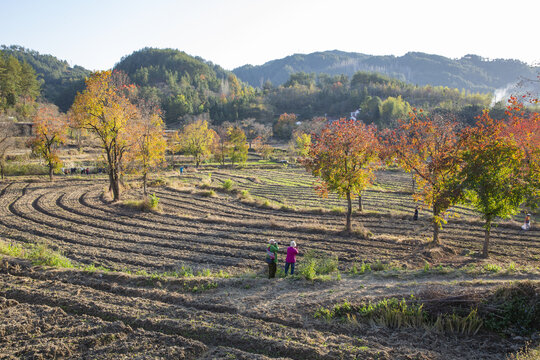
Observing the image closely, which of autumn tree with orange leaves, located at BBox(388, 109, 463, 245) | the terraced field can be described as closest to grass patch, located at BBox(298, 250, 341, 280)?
autumn tree with orange leaves, located at BBox(388, 109, 463, 245)

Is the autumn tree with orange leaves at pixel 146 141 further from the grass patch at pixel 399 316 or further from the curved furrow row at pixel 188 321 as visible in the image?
the grass patch at pixel 399 316

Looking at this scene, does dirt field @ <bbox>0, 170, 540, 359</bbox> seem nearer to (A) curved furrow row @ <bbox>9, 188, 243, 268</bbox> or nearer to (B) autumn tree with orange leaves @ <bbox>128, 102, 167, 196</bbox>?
(A) curved furrow row @ <bbox>9, 188, 243, 268</bbox>

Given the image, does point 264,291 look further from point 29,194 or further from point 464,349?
point 29,194

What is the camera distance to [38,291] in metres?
9.62

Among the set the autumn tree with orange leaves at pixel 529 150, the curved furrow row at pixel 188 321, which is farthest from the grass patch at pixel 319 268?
the autumn tree with orange leaves at pixel 529 150

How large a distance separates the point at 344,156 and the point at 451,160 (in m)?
5.97

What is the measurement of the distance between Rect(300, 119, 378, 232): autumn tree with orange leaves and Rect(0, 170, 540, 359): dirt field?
122 inches

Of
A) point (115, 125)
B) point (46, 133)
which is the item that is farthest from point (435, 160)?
point (46, 133)

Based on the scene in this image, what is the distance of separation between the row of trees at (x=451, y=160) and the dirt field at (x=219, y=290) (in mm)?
2979

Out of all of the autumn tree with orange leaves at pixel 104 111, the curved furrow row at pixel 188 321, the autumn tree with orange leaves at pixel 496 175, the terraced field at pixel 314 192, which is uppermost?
the autumn tree with orange leaves at pixel 104 111

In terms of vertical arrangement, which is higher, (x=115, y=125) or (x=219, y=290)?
(x=115, y=125)

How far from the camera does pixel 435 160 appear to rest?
1777 cm

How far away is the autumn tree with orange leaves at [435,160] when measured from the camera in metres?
17.0

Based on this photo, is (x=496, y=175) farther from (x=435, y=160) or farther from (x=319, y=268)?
(x=319, y=268)
